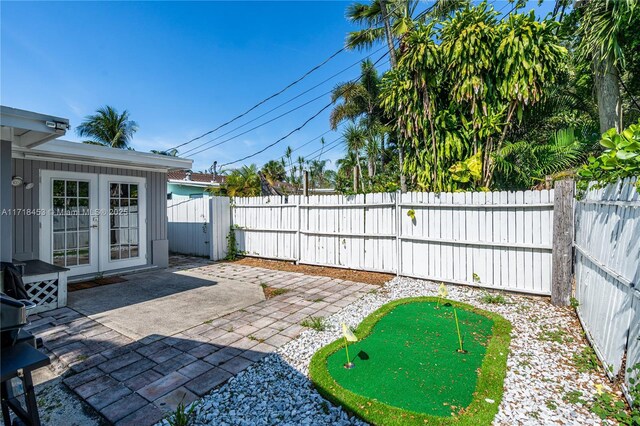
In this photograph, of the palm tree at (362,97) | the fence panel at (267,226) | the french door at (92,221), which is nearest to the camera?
the french door at (92,221)

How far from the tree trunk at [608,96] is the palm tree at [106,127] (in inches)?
933

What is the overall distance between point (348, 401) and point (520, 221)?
4.18 meters

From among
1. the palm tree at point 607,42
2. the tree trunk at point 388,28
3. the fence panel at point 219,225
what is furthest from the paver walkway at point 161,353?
the tree trunk at point 388,28

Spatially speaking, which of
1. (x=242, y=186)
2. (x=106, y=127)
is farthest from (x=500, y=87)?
Answer: (x=106, y=127)

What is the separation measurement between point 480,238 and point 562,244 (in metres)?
1.12

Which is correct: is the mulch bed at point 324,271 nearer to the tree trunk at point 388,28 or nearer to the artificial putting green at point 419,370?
the artificial putting green at point 419,370

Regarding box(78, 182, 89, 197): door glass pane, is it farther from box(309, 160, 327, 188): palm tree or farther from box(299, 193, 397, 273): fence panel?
box(309, 160, 327, 188): palm tree

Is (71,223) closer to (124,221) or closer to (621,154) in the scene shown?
(124,221)

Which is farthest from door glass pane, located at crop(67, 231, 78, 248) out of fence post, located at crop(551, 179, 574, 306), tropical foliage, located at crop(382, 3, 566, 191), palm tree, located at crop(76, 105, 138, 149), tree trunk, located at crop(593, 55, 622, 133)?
palm tree, located at crop(76, 105, 138, 149)

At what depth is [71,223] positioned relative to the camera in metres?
5.95

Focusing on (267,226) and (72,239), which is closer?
(72,239)

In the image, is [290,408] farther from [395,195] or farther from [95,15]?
[95,15]

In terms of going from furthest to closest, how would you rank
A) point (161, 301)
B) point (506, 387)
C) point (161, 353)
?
point (161, 301) → point (161, 353) → point (506, 387)

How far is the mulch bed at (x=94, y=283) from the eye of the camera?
5.51m
